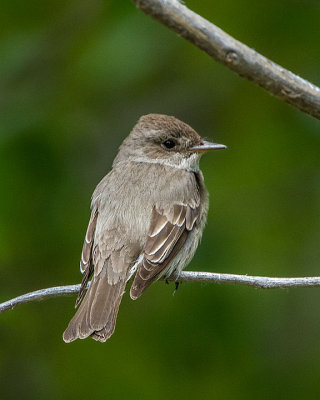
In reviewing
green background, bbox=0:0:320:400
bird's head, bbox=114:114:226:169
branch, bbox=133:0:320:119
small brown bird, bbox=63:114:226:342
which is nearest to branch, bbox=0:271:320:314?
small brown bird, bbox=63:114:226:342

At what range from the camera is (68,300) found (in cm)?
632

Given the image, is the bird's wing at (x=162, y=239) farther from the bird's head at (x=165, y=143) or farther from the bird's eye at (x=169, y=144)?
the bird's eye at (x=169, y=144)

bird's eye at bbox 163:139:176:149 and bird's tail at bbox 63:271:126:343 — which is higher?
bird's eye at bbox 163:139:176:149

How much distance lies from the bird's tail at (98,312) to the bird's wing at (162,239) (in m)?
0.17

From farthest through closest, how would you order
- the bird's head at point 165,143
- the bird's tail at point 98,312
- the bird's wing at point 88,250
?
1. the bird's head at point 165,143
2. the bird's wing at point 88,250
3. the bird's tail at point 98,312

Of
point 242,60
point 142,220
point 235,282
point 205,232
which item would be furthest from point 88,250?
point 242,60

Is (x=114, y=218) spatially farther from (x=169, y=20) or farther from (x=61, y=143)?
(x=169, y=20)

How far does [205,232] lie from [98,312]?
1544 millimetres

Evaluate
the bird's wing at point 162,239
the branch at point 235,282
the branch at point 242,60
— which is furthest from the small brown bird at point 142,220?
the branch at point 242,60

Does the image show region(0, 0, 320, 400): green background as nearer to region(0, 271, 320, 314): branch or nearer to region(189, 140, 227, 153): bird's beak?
region(189, 140, 227, 153): bird's beak

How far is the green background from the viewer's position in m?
5.83

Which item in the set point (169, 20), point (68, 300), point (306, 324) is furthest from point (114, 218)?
point (169, 20)

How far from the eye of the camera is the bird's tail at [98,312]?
480cm

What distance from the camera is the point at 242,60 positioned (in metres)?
2.23
